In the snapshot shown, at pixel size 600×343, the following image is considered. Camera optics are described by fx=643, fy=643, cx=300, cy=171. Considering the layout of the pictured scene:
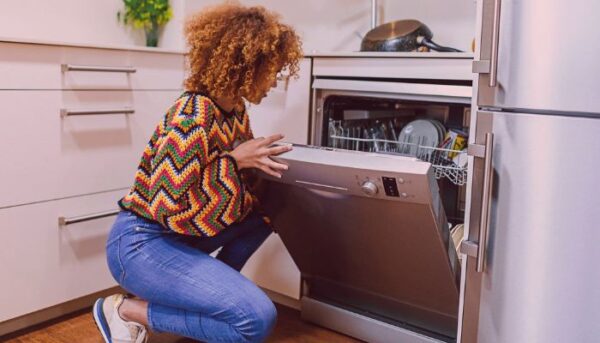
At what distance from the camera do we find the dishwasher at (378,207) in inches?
52.7

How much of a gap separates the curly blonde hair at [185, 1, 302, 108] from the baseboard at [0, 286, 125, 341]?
0.89m

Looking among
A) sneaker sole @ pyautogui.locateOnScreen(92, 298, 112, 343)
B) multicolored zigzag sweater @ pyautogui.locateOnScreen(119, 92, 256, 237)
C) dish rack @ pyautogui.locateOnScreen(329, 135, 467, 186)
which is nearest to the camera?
multicolored zigzag sweater @ pyautogui.locateOnScreen(119, 92, 256, 237)

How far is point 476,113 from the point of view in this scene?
1.20 meters

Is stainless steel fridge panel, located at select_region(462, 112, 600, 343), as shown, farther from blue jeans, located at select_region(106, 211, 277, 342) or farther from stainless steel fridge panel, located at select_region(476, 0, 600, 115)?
blue jeans, located at select_region(106, 211, 277, 342)

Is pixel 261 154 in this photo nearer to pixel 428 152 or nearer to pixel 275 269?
pixel 428 152

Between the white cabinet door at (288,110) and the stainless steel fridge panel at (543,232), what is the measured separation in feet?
2.53

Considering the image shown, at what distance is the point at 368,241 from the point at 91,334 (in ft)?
2.93

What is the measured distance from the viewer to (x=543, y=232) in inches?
43.6

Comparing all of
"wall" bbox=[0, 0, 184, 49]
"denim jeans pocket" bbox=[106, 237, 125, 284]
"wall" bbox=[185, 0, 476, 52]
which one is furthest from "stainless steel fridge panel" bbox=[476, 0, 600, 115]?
"wall" bbox=[0, 0, 184, 49]

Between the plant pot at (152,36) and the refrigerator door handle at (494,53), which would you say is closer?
the refrigerator door handle at (494,53)

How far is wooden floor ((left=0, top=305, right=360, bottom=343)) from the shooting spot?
1.84 metres

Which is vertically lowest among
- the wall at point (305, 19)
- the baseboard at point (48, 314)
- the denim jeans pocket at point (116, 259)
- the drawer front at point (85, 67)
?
the baseboard at point (48, 314)

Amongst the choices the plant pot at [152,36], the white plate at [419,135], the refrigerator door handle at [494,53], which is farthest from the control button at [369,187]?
the plant pot at [152,36]

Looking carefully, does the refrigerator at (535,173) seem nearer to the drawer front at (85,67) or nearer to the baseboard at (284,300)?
the baseboard at (284,300)
